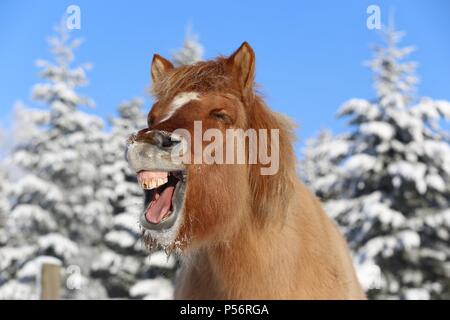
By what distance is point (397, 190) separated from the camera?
17.7 metres

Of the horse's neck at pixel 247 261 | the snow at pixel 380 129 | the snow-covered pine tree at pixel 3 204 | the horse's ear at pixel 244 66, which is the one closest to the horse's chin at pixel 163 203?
the horse's neck at pixel 247 261

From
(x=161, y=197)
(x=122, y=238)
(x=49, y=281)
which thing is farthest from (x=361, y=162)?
(x=161, y=197)

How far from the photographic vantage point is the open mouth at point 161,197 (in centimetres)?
280

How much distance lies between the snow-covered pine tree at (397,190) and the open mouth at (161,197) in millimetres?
14161

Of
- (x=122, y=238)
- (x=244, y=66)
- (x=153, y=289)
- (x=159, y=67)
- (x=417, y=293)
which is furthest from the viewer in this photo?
(x=122, y=238)

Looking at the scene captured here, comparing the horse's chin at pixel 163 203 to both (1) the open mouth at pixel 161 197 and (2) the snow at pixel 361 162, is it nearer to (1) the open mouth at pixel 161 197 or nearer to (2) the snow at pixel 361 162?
(1) the open mouth at pixel 161 197

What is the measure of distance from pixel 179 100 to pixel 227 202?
75cm

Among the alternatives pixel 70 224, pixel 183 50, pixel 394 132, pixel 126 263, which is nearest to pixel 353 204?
pixel 394 132

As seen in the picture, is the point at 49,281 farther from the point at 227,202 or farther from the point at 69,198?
the point at 69,198

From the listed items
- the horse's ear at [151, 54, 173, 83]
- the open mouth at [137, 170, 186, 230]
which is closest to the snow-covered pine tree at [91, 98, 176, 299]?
the horse's ear at [151, 54, 173, 83]

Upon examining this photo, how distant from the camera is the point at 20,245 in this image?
2312 cm

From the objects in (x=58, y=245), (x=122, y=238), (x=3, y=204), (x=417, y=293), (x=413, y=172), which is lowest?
(x=417, y=293)
